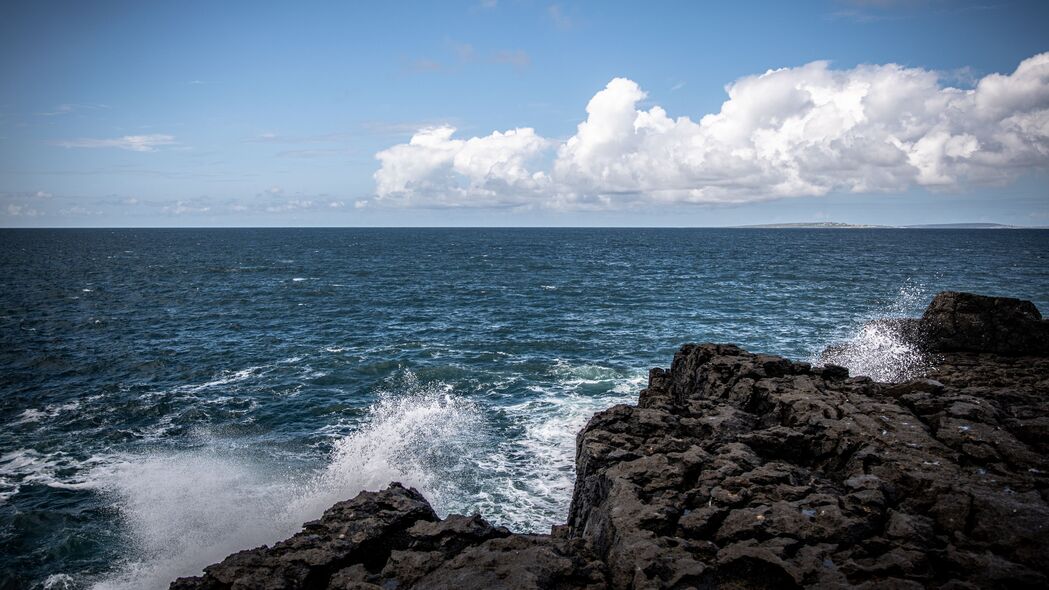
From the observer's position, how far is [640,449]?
56.8 ft

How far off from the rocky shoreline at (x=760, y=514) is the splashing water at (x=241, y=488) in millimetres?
7206

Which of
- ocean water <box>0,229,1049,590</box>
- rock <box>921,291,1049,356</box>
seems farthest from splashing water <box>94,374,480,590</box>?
rock <box>921,291,1049,356</box>

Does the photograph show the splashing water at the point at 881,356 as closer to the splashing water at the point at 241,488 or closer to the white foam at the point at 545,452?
the white foam at the point at 545,452

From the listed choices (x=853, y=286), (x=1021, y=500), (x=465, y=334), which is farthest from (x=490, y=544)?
(x=853, y=286)

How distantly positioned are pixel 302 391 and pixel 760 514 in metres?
29.6

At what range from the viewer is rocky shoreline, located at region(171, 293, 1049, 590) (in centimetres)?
1142

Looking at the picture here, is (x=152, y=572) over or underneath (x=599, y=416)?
underneath

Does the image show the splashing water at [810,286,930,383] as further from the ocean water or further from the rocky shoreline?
the rocky shoreline

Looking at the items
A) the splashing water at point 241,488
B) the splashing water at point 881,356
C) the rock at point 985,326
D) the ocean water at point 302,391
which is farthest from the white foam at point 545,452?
the rock at point 985,326

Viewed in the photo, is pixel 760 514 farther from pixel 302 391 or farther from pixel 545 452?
pixel 302 391

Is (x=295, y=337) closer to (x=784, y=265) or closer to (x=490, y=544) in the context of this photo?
(x=490, y=544)

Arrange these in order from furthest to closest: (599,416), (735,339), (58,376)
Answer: (735,339), (58,376), (599,416)

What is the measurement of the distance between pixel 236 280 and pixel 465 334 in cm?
5430

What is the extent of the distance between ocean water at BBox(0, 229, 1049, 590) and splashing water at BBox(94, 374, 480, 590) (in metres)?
0.10
